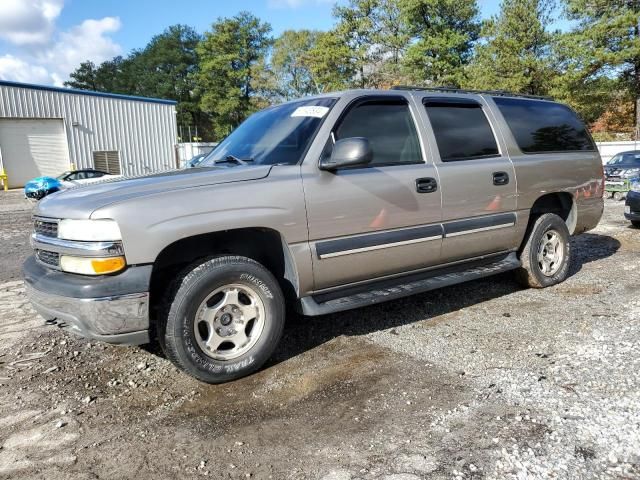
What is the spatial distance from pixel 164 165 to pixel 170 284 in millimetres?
30843

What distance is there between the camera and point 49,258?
334cm

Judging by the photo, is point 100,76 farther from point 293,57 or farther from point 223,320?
point 223,320

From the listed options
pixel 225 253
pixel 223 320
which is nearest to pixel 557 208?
pixel 225 253

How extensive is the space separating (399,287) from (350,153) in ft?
4.09

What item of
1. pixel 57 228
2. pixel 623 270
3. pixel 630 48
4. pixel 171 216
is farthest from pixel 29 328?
pixel 630 48

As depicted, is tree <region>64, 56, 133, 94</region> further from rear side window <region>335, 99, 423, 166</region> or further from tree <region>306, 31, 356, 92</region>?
rear side window <region>335, 99, 423, 166</region>

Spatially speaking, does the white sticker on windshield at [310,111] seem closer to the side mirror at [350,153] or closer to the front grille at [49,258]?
the side mirror at [350,153]

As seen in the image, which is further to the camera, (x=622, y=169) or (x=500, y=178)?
(x=622, y=169)

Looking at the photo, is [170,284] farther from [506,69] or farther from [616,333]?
[506,69]

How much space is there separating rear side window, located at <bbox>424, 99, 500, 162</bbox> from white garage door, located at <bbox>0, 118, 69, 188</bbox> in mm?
27901

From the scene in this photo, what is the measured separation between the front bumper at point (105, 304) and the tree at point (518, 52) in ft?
114

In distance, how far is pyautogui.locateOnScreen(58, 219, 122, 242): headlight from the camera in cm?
295

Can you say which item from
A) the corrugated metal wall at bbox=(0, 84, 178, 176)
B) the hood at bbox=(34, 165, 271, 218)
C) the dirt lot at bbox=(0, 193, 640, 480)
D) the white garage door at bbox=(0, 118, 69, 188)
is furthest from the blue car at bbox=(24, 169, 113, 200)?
the hood at bbox=(34, 165, 271, 218)

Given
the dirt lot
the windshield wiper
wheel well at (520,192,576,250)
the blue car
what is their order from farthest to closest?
the blue car < wheel well at (520,192,576,250) < the windshield wiper < the dirt lot
